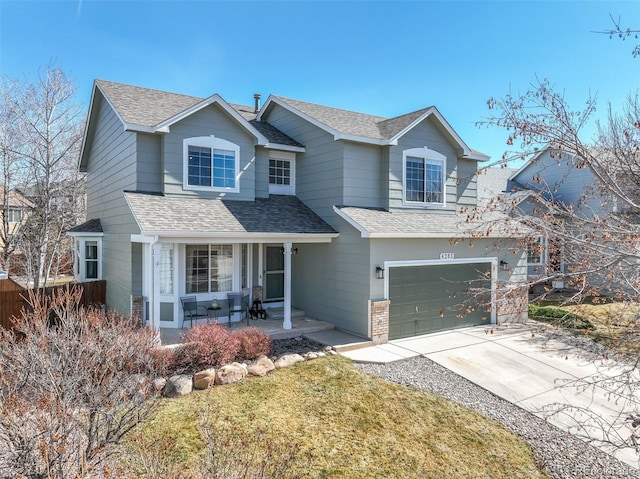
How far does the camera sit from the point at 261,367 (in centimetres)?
838

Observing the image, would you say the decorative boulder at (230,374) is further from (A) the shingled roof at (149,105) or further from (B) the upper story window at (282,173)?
(B) the upper story window at (282,173)

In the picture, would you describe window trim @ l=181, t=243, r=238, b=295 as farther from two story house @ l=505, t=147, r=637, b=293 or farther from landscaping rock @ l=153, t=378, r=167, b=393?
two story house @ l=505, t=147, r=637, b=293

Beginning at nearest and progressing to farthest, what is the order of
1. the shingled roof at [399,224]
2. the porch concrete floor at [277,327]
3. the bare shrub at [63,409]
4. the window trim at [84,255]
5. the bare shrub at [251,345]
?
the bare shrub at [63,409] → the bare shrub at [251,345] → the porch concrete floor at [277,327] → the shingled roof at [399,224] → the window trim at [84,255]

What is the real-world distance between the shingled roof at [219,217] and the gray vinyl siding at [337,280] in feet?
2.69

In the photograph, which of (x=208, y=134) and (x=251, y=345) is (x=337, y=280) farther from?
(x=208, y=134)

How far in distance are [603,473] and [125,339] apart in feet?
25.7

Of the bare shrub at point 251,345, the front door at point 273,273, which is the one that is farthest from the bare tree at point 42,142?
the bare shrub at point 251,345

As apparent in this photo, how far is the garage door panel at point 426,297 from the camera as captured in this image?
11.6 m

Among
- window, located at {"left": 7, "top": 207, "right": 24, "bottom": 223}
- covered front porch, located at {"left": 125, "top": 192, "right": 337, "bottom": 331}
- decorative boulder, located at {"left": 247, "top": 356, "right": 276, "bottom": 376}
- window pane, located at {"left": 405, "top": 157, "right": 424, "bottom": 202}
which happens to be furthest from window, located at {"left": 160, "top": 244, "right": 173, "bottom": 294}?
window, located at {"left": 7, "top": 207, "right": 24, "bottom": 223}

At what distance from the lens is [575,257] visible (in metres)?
6.17

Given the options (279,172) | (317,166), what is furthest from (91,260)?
(317,166)

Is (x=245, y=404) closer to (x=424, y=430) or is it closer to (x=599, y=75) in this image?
(x=424, y=430)

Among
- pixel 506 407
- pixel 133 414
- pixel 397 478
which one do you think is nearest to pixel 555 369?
pixel 506 407

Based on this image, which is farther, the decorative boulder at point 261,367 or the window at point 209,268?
the window at point 209,268
